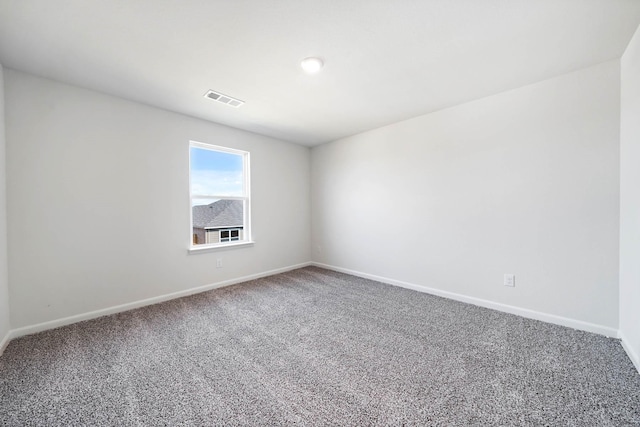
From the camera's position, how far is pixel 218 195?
11.9 ft

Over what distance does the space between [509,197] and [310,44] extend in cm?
246

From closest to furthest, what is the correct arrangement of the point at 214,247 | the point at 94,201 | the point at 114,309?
1. the point at 94,201
2. the point at 114,309
3. the point at 214,247

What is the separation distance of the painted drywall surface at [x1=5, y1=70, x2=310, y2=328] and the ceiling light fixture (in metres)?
1.38

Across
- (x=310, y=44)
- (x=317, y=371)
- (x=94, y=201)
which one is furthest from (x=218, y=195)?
(x=317, y=371)

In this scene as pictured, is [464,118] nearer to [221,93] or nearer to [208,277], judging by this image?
[221,93]

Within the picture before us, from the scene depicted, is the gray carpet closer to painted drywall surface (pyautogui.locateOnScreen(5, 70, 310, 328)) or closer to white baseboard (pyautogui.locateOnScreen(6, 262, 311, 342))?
white baseboard (pyautogui.locateOnScreen(6, 262, 311, 342))

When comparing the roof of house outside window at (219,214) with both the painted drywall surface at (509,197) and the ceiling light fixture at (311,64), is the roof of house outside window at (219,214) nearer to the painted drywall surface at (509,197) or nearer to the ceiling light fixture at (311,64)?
the painted drywall surface at (509,197)

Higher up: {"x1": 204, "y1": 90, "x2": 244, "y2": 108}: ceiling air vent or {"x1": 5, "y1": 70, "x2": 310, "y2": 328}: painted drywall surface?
{"x1": 204, "y1": 90, "x2": 244, "y2": 108}: ceiling air vent

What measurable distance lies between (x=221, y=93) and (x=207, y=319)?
237 cm

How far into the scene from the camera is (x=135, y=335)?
221cm

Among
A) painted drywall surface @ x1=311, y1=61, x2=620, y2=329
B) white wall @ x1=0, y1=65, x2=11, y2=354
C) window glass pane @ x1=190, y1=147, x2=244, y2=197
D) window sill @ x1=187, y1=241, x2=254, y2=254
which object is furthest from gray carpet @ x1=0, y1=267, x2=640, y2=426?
window glass pane @ x1=190, y1=147, x2=244, y2=197

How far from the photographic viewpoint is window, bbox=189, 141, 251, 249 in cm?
341

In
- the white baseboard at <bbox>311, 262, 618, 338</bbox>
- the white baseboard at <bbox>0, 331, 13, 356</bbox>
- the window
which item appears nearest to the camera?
the white baseboard at <bbox>0, 331, 13, 356</bbox>

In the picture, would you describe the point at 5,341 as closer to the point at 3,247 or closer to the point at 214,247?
the point at 3,247
